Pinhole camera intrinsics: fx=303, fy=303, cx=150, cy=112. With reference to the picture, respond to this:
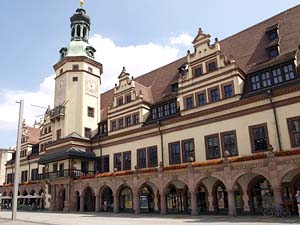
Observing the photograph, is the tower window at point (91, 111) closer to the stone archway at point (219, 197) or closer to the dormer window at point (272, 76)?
the stone archway at point (219, 197)

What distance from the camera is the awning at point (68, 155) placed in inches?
1405

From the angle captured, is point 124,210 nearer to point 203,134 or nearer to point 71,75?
point 203,134

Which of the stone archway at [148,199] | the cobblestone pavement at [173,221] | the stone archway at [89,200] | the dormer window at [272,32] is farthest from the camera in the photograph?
the stone archway at [89,200]

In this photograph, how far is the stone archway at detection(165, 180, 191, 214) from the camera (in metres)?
27.7

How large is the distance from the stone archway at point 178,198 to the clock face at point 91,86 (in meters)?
19.7

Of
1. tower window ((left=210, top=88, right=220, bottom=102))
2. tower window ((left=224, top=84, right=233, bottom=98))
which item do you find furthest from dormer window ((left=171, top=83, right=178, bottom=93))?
tower window ((left=224, top=84, right=233, bottom=98))

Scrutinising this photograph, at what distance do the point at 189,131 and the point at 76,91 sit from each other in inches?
760

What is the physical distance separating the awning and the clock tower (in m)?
2.97

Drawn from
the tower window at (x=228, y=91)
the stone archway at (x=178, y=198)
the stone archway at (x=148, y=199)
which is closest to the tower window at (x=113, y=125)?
the stone archway at (x=148, y=199)

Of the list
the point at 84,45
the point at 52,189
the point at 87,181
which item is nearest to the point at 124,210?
the point at 87,181

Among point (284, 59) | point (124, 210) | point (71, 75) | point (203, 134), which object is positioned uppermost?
point (71, 75)

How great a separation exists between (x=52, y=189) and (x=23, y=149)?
60.9 feet

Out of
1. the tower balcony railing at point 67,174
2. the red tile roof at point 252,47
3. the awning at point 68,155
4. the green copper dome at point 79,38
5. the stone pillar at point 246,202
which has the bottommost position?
the stone pillar at point 246,202

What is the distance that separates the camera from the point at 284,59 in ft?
80.1
